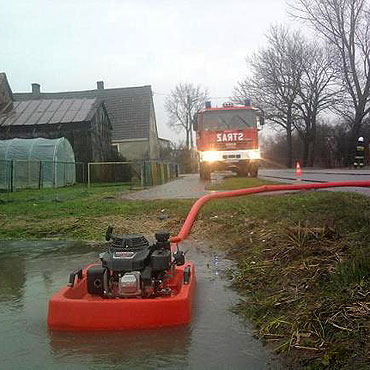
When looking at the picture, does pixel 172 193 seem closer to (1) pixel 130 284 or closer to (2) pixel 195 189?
(2) pixel 195 189

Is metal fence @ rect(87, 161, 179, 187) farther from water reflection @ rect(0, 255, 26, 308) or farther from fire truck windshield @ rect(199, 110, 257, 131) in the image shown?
water reflection @ rect(0, 255, 26, 308)

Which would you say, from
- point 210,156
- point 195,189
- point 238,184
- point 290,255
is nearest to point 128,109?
point 210,156

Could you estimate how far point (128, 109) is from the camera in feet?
179

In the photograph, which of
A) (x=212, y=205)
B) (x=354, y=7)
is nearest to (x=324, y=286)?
(x=212, y=205)

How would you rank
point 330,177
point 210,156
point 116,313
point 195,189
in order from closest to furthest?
point 116,313 → point 195,189 → point 330,177 → point 210,156

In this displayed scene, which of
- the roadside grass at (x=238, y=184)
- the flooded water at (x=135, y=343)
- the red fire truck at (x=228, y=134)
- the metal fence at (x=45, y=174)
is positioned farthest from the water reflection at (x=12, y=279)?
the metal fence at (x=45, y=174)

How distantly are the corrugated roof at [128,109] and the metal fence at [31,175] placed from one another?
23459 mm

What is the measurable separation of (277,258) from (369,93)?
1705 inches

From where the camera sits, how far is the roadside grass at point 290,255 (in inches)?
138

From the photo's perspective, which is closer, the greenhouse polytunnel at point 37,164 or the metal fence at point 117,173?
the greenhouse polytunnel at point 37,164

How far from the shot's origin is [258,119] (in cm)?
2312

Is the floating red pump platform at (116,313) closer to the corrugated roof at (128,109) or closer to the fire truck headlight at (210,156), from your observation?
the fire truck headlight at (210,156)

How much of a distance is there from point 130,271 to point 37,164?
24.3 metres

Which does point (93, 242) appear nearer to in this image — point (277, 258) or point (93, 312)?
point (277, 258)
